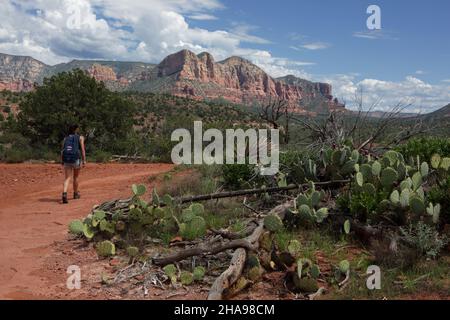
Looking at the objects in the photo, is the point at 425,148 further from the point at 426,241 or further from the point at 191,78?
the point at 191,78

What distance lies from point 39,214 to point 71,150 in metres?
1.62

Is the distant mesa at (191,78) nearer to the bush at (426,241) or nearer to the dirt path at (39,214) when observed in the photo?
the dirt path at (39,214)

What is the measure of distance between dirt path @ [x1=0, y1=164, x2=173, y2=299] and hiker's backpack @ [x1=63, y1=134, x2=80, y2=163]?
32.1 inches

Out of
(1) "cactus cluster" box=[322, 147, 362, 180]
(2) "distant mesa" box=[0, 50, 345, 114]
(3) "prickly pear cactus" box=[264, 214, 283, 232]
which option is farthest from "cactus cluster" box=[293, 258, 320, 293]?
(2) "distant mesa" box=[0, 50, 345, 114]

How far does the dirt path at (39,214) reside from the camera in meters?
4.83

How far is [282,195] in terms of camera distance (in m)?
7.25

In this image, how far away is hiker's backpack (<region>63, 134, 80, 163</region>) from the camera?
911 cm

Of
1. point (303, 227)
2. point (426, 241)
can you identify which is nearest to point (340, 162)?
point (303, 227)

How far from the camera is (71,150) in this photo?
911cm

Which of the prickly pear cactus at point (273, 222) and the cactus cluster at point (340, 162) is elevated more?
the cactus cluster at point (340, 162)

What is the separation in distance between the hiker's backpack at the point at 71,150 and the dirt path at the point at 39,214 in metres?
0.81

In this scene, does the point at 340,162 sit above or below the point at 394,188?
above

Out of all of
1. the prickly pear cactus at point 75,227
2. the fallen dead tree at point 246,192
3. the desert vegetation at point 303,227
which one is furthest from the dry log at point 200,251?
the fallen dead tree at point 246,192

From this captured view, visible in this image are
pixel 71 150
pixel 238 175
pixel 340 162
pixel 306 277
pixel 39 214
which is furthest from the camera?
pixel 71 150
